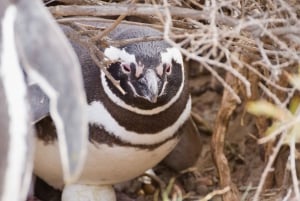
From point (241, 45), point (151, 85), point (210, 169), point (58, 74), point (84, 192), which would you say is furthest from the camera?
point (210, 169)

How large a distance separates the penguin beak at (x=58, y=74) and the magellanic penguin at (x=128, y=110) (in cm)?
67

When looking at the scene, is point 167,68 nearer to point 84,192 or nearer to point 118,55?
point 118,55

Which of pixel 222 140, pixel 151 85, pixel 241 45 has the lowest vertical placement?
pixel 222 140

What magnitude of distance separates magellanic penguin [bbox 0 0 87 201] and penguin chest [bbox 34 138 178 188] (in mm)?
748

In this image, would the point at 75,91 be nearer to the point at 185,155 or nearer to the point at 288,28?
the point at 288,28

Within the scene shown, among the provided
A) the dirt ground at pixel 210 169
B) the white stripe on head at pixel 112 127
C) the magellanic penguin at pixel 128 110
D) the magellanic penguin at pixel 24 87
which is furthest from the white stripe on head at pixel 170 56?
the magellanic penguin at pixel 24 87

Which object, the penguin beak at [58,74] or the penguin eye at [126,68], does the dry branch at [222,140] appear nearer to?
the penguin eye at [126,68]

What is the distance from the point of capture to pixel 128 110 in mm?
2203

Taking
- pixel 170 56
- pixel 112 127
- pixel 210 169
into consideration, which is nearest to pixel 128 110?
pixel 112 127

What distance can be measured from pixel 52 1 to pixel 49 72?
2.48 feet

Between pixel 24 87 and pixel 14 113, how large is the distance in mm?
49

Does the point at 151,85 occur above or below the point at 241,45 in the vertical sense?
below

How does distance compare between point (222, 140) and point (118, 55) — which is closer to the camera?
point (118, 55)

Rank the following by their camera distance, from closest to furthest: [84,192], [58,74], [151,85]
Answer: [58,74]
[151,85]
[84,192]
